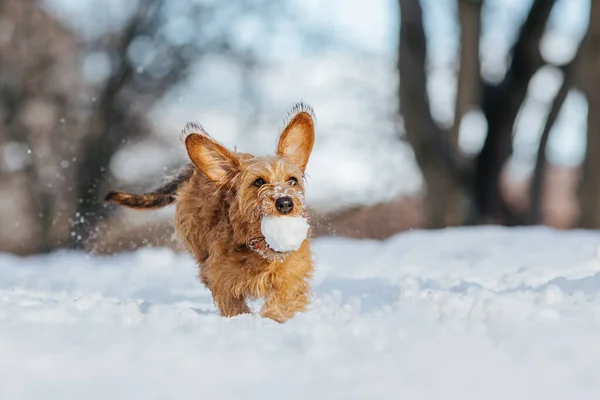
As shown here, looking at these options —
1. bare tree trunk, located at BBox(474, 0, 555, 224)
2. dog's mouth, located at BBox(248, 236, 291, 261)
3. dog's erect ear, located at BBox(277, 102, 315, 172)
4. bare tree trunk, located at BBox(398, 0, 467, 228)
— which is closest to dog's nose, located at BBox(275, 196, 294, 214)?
dog's mouth, located at BBox(248, 236, 291, 261)

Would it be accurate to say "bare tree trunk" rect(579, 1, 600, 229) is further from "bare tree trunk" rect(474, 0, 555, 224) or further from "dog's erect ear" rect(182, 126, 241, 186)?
"dog's erect ear" rect(182, 126, 241, 186)

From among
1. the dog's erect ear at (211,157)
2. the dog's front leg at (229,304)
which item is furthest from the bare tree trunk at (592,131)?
the dog's front leg at (229,304)

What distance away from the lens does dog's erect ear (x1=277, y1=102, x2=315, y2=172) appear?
17.1 ft

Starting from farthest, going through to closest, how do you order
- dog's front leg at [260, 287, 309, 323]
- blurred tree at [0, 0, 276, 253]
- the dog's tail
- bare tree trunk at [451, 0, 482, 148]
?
blurred tree at [0, 0, 276, 253] < bare tree trunk at [451, 0, 482, 148] < the dog's tail < dog's front leg at [260, 287, 309, 323]

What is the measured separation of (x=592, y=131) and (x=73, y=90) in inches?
500

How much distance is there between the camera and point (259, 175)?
15.8ft

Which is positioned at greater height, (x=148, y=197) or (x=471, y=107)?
(x=148, y=197)

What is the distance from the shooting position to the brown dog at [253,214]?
4.73m

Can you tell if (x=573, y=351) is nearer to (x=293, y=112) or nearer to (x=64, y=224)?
(x=293, y=112)

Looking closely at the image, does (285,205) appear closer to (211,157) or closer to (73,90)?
(211,157)

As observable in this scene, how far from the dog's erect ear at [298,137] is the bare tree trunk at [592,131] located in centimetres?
749

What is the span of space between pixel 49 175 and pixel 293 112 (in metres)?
16.1

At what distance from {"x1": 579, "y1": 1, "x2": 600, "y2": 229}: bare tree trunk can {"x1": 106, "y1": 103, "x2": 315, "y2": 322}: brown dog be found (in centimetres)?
748

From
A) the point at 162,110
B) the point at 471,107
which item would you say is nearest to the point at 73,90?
the point at 162,110
